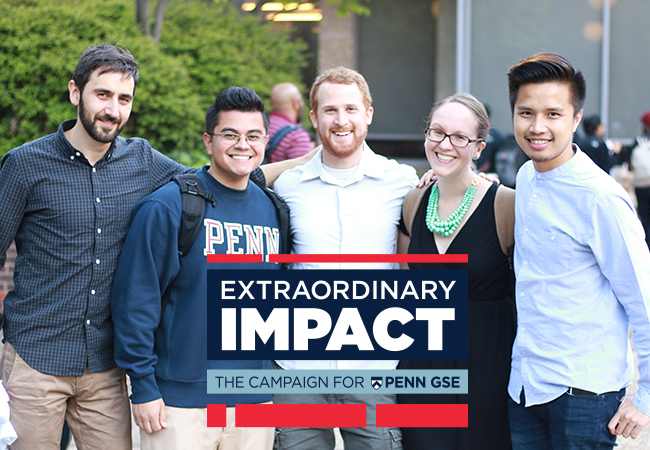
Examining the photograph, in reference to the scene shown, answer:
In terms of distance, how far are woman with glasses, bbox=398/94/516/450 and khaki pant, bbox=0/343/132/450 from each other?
1378 millimetres

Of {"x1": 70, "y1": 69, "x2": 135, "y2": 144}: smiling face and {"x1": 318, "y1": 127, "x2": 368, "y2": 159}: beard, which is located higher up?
{"x1": 70, "y1": 69, "x2": 135, "y2": 144}: smiling face

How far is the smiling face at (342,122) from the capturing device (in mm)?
3312

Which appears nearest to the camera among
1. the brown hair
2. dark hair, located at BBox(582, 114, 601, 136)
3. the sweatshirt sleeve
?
the sweatshirt sleeve

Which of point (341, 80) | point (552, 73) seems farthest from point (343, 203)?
point (552, 73)

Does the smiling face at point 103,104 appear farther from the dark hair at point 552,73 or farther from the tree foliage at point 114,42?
the tree foliage at point 114,42

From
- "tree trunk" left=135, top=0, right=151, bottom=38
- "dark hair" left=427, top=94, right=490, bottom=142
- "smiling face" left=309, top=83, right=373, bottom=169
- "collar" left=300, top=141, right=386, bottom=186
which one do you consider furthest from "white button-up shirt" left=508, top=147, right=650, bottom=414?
"tree trunk" left=135, top=0, right=151, bottom=38

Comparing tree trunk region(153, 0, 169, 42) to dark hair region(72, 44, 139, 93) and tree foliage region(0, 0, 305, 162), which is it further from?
dark hair region(72, 44, 139, 93)

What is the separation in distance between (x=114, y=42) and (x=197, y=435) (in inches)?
212

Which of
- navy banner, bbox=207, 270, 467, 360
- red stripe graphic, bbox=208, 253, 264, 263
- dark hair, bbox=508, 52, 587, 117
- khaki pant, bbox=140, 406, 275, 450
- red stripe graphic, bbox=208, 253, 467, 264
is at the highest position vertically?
dark hair, bbox=508, 52, 587, 117

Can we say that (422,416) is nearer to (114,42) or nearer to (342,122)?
(342,122)

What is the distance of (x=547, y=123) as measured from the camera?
2.70 metres

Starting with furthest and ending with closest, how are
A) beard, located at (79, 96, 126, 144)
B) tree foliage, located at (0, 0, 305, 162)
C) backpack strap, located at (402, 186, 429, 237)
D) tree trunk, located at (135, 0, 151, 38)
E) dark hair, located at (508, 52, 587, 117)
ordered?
tree trunk, located at (135, 0, 151, 38) < tree foliage, located at (0, 0, 305, 162) < backpack strap, located at (402, 186, 429, 237) < beard, located at (79, 96, 126, 144) < dark hair, located at (508, 52, 587, 117)

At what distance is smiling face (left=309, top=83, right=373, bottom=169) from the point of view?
331cm

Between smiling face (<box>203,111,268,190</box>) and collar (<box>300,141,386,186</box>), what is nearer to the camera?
smiling face (<box>203,111,268,190</box>)
